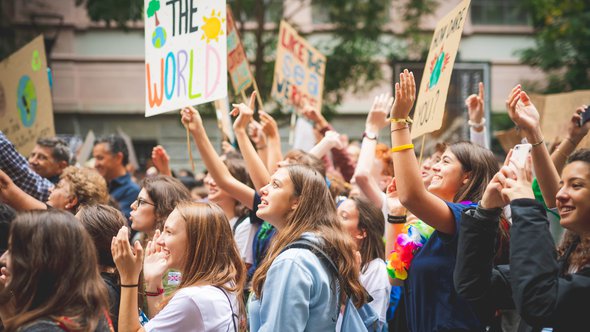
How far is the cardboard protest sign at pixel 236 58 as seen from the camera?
6766 mm

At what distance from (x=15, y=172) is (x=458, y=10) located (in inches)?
119

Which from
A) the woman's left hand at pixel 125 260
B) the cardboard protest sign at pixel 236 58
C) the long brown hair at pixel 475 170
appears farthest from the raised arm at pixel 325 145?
the woman's left hand at pixel 125 260

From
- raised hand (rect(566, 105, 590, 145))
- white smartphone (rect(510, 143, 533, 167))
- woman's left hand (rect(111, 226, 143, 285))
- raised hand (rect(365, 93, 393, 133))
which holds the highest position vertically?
white smartphone (rect(510, 143, 533, 167))

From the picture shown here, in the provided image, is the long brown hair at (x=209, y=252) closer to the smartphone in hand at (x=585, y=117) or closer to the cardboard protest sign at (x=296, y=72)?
the smartphone in hand at (x=585, y=117)

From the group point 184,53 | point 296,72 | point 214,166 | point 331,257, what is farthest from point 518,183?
point 296,72

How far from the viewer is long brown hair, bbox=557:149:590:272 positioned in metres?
2.80

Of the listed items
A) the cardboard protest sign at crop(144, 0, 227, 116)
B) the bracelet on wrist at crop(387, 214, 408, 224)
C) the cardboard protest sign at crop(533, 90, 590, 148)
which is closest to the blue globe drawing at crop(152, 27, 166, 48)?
the cardboard protest sign at crop(144, 0, 227, 116)

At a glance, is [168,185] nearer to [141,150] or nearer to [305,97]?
[305,97]

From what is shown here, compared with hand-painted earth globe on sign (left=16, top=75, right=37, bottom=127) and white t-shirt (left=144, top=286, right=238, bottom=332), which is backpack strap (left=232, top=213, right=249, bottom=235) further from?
hand-painted earth globe on sign (left=16, top=75, right=37, bottom=127)

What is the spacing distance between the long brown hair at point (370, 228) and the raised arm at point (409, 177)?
1.37 m

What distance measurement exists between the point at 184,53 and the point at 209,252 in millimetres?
1872

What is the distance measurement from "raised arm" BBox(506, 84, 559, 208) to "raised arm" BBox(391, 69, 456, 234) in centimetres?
47

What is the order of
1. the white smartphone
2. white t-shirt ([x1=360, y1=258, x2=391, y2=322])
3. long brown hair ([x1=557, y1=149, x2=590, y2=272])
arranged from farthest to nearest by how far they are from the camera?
white t-shirt ([x1=360, y1=258, x2=391, y2=322]), the white smartphone, long brown hair ([x1=557, y1=149, x2=590, y2=272])

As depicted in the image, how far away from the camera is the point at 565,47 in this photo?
13930 millimetres
